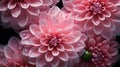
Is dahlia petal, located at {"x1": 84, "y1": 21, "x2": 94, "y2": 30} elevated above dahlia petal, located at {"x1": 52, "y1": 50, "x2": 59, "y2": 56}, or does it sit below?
above

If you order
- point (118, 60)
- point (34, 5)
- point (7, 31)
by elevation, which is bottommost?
point (118, 60)

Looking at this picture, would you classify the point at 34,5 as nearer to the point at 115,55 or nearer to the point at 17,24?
the point at 17,24

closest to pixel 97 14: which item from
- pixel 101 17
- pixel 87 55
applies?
pixel 101 17

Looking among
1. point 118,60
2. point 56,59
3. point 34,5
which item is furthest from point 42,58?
point 118,60

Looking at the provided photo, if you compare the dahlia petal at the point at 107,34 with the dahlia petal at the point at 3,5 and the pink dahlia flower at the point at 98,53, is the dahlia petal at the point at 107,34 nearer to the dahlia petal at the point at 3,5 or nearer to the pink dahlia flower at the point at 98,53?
the pink dahlia flower at the point at 98,53

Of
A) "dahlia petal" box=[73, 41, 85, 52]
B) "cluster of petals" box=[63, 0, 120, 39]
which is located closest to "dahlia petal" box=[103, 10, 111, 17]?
"cluster of petals" box=[63, 0, 120, 39]

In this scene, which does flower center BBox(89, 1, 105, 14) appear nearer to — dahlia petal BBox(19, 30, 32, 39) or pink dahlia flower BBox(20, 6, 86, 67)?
pink dahlia flower BBox(20, 6, 86, 67)

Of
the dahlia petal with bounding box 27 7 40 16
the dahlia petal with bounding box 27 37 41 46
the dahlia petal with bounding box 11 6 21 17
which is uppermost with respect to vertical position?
the dahlia petal with bounding box 11 6 21 17
